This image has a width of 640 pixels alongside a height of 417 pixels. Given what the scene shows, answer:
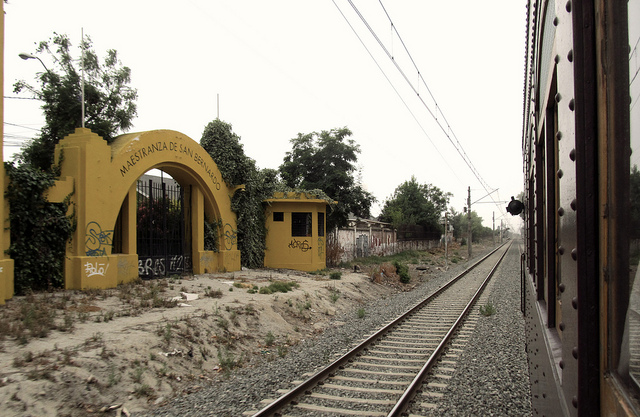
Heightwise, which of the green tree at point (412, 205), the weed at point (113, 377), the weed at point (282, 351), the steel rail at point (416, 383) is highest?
the green tree at point (412, 205)

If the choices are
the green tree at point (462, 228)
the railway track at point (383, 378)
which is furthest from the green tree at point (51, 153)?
the green tree at point (462, 228)

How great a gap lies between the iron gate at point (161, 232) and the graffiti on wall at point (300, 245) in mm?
5869

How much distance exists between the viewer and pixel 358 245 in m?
29.3

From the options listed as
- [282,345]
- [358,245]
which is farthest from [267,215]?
[282,345]

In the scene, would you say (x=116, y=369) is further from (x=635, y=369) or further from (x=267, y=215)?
(x=267, y=215)

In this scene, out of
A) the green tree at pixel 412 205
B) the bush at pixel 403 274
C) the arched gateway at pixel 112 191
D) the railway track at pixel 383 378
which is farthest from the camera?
the green tree at pixel 412 205

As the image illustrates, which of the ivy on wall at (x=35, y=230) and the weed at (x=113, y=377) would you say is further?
the ivy on wall at (x=35, y=230)

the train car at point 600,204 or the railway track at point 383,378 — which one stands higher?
the train car at point 600,204

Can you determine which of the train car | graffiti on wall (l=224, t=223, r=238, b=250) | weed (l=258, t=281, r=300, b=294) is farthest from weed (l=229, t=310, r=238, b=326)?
the train car

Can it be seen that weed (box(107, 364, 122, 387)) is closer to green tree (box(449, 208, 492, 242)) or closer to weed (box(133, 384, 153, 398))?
weed (box(133, 384, 153, 398))

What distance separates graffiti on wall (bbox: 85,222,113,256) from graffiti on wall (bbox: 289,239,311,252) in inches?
399

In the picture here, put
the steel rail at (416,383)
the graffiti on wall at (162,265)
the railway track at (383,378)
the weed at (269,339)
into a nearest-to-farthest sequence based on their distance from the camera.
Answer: the steel rail at (416,383)
the railway track at (383,378)
the weed at (269,339)
the graffiti on wall at (162,265)

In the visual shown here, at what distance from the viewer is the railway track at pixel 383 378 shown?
5.39m

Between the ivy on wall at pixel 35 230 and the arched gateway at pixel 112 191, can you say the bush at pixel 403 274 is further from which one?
the ivy on wall at pixel 35 230
